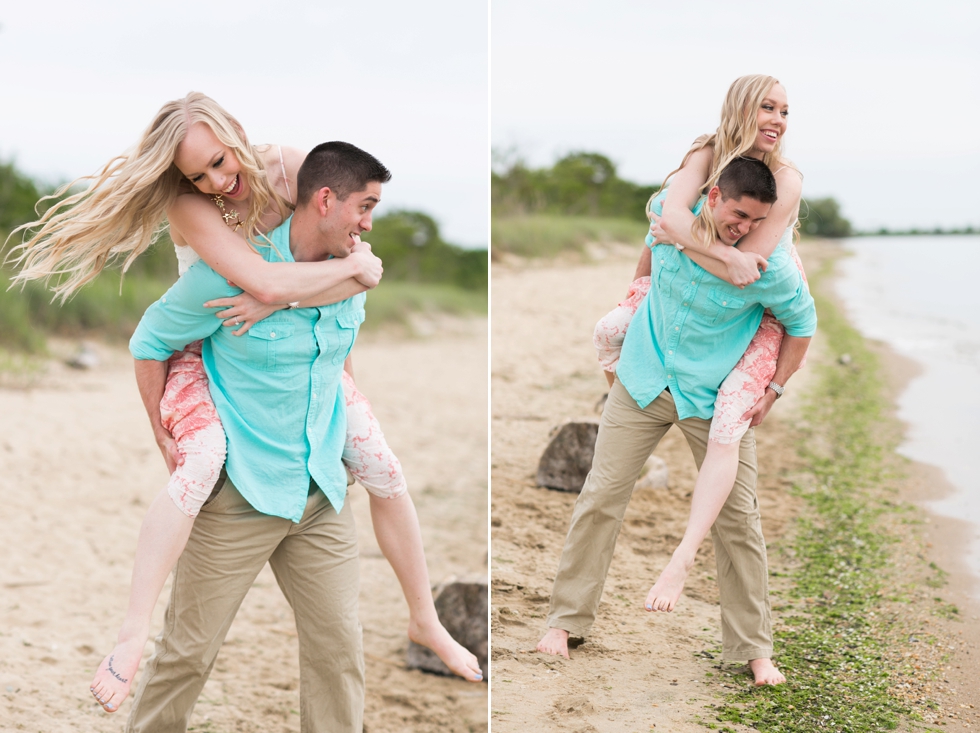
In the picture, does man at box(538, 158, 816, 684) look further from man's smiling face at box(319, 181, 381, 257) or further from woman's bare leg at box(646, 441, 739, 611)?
man's smiling face at box(319, 181, 381, 257)

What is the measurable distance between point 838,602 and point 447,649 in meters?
2.25

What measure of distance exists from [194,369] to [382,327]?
16453 mm

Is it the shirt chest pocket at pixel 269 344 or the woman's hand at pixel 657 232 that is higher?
the woman's hand at pixel 657 232

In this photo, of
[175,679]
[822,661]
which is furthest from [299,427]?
[822,661]

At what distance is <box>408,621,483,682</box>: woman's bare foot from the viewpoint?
3.03 metres

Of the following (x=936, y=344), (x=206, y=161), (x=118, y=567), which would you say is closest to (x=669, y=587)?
(x=206, y=161)

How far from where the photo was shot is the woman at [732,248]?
316 cm

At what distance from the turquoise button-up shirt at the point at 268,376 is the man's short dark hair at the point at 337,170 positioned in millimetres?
156

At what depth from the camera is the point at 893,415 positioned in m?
9.17

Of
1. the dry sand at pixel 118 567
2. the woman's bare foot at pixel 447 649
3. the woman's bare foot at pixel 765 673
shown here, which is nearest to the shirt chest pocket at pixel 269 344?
the woman's bare foot at pixel 447 649

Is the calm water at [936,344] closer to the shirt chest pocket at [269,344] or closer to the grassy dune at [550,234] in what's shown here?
the shirt chest pocket at [269,344]

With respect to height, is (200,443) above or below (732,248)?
below

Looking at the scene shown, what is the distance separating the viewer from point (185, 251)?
2721mm

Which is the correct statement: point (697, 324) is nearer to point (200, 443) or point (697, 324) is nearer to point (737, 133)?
point (737, 133)
